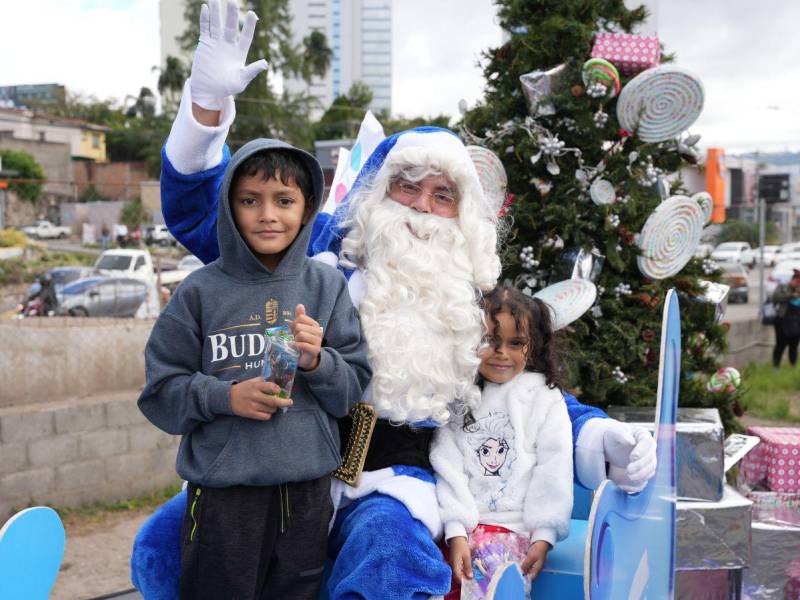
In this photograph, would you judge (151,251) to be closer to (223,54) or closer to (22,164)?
(22,164)

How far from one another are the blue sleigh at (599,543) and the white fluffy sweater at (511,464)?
0.57 ft

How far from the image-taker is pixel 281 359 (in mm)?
1867

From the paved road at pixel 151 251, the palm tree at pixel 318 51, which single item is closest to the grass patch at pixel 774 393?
the paved road at pixel 151 251

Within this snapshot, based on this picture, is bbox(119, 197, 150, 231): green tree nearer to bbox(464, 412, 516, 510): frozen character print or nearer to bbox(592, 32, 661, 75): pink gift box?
bbox(592, 32, 661, 75): pink gift box

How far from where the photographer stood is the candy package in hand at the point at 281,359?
6.09 feet

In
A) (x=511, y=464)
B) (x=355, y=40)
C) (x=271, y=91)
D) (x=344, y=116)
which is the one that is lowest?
(x=511, y=464)

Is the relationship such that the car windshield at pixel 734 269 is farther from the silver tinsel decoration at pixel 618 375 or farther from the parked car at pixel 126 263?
the silver tinsel decoration at pixel 618 375

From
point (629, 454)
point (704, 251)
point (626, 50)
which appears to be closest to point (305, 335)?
point (629, 454)

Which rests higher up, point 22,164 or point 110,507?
point 22,164

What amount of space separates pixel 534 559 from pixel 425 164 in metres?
1.20

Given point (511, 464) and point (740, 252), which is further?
point (740, 252)

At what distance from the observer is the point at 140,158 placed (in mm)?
48531

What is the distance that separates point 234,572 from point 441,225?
1.19m

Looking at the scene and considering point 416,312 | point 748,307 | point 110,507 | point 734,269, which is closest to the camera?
point 416,312
